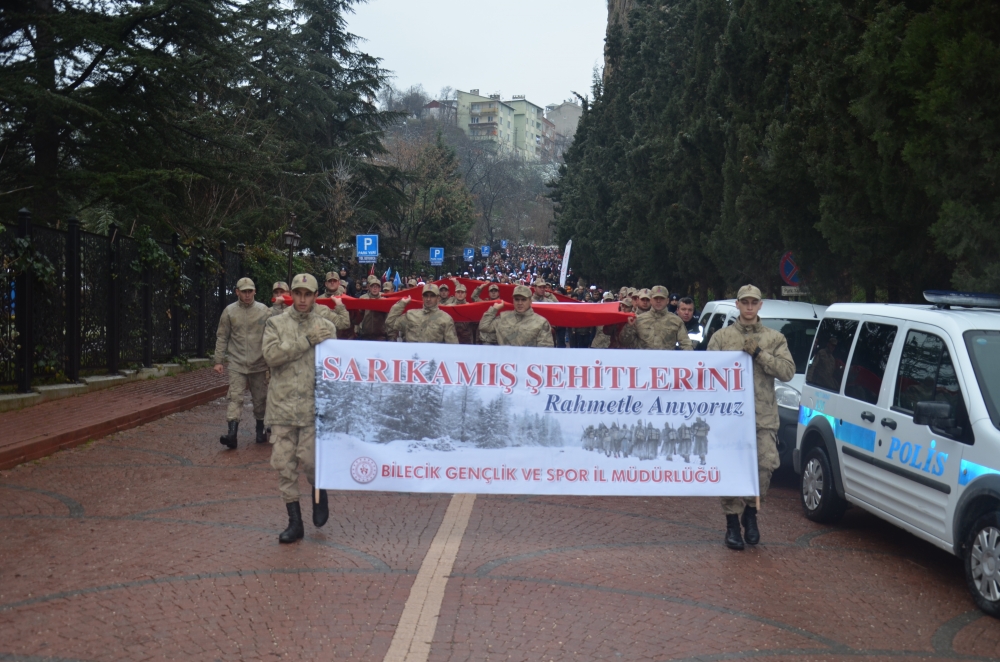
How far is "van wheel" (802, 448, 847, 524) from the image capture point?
8383 millimetres

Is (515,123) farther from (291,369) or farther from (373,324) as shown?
(291,369)

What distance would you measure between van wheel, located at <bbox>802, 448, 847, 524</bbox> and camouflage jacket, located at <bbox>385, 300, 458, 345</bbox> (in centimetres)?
471

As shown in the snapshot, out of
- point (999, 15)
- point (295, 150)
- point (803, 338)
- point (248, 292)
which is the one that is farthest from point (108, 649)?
point (295, 150)

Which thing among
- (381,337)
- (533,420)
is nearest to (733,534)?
(533,420)

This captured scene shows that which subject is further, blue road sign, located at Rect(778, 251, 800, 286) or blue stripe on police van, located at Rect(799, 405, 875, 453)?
blue road sign, located at Rect(778, 251, 800, 286)

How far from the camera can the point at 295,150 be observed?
1667 inches

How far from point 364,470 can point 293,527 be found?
67cm

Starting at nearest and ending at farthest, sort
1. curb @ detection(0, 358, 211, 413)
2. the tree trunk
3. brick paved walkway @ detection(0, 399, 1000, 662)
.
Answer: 1. brick paved walkway @ detection(0, 399, 1000, 662)
2. curb @ detection(0, 358, 211, 413)
3. the tree trunk

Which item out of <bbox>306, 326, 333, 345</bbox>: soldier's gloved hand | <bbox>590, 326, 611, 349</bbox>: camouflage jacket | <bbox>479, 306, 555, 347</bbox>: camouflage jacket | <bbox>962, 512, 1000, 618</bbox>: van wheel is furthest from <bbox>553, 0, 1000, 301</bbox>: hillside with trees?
<bbox>306, 326, 333, 345</bbox>: soldier's gloved hand

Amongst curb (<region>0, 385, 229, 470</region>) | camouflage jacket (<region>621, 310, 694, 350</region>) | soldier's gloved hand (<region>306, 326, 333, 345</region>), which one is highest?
soldier's gloved hand (<region>306, 326, 333, 345</region>)

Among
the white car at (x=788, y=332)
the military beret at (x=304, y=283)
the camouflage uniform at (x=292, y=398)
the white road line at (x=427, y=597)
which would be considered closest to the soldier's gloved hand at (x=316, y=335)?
the camouflage uniform at (x=292, y=398)

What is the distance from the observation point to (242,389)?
12.1m

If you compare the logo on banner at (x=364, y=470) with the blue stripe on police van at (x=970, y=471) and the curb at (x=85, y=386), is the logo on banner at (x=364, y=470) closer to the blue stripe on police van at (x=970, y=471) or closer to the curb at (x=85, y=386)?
the blue stripe on police van at (x=970, y=471)

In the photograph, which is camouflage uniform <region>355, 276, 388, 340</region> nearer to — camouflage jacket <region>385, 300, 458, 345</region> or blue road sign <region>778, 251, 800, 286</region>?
camouflage jacket <region>385, 300, 458, 345</region>
